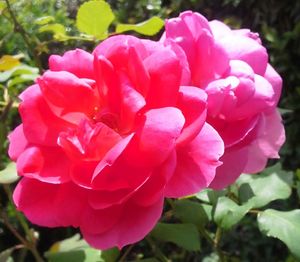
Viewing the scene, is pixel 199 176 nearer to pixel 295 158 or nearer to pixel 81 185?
pixel 81 185

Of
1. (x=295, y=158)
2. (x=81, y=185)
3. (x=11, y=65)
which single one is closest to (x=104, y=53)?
(x=81, y=185)

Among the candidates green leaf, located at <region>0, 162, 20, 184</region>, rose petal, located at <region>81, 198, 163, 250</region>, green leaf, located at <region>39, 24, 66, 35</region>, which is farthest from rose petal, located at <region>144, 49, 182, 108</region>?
green leaf, located at <region>39, 24, 66, 35</region>

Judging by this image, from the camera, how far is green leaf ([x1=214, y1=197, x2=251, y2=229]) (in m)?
0.94

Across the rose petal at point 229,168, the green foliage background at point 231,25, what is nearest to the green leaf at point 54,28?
the green foliage background at point 231,25

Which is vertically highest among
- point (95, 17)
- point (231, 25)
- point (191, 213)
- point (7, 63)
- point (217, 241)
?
point (95, 17)

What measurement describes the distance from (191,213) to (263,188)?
7.0 inches

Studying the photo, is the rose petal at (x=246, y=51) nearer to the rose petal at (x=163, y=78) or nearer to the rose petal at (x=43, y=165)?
the rose petal at (x=163, y=78)

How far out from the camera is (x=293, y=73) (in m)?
2.96

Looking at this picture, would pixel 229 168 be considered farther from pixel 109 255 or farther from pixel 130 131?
pixel 109 255

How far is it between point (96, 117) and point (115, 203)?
121 mm

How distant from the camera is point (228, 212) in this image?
969 mm

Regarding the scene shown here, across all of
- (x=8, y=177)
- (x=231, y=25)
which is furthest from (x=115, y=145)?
(x=231, y=25)

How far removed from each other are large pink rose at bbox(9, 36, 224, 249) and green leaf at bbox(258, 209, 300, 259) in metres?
0.30

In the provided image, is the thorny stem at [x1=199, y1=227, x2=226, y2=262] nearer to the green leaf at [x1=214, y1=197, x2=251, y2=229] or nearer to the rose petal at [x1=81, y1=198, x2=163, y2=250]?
the green leaf at [x1=214, y1=197, x2=251, y2=229]
